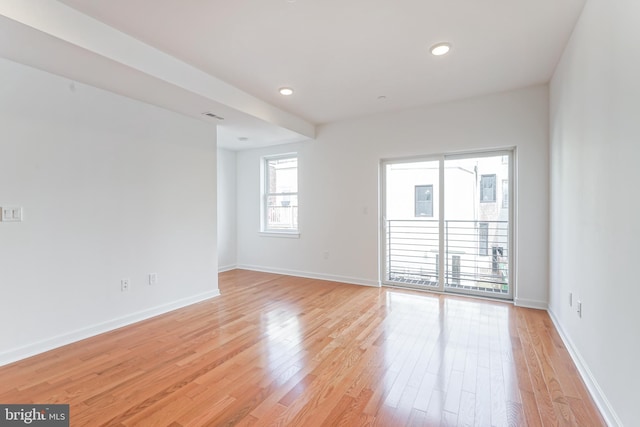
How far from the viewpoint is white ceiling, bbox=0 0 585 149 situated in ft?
6.89

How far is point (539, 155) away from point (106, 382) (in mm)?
4667

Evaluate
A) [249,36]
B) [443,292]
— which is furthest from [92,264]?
[443,292]

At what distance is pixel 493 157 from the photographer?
3887mm

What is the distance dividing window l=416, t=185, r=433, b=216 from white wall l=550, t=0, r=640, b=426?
1.71m

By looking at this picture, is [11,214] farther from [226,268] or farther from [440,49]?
[440,49]

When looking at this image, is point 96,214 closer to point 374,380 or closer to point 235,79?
point 235,79

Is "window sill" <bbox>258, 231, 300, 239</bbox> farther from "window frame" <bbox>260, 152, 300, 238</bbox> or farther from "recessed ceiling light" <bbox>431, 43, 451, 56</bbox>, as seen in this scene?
"recessed ceiling light" <bbox>431, 43, 451, 56</bbox>

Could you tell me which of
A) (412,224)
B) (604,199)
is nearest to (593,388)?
(604,199)

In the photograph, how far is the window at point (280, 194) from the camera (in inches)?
217

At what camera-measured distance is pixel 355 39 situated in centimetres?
248

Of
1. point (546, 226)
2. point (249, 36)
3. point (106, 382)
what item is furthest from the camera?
point (546, 226)

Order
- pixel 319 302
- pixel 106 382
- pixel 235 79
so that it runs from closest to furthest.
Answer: pixel 106 382 < pixel 235 79 < pixel 319 302

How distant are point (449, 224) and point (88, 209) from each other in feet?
14.0

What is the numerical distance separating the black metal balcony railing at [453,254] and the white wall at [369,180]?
0.28 meters
